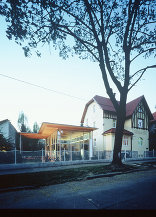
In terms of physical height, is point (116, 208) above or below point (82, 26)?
below

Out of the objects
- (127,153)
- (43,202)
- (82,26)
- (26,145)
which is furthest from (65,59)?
(26,145)

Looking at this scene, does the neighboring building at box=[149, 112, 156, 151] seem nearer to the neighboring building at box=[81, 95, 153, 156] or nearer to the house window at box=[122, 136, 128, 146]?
the neighboring building at box=[81, 95, 153, 156]

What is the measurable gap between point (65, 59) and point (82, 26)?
3.00m

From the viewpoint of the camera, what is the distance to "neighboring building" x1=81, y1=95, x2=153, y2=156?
24453 mm

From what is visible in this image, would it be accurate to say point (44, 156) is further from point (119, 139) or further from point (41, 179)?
point (119, 139)

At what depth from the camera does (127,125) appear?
86.8 ft

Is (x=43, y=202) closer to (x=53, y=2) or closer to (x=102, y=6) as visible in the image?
(x=53, y=2)

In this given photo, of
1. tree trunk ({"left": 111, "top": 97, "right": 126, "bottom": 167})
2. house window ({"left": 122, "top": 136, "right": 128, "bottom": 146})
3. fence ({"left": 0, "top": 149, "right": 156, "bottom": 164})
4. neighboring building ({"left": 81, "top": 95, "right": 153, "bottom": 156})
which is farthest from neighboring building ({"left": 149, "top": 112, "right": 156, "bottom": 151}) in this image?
tree trunk ({"left": 111, "top": 97, "right": 126, "bottom": 167})

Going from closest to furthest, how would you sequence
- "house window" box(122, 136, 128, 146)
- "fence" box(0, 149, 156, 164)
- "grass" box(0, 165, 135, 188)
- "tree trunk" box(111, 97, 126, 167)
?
"grass" box(0, 165, 135, 188) → "tree trunk" box(111, 97, 126, 167) → "fence" box(0, 149, 156, 164) → "house window" box(122, 136, 128, 146)

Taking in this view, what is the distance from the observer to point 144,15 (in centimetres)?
1073

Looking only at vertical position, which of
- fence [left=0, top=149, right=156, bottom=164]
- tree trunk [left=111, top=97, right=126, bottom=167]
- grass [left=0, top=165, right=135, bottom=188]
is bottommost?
fence [left=0, top=149, right=156, bottom=164]

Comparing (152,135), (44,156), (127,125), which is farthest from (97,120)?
(44,156)

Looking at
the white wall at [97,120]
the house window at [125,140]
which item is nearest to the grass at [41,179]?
the house window at [125,140]

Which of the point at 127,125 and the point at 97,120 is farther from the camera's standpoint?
the point at 127,125
